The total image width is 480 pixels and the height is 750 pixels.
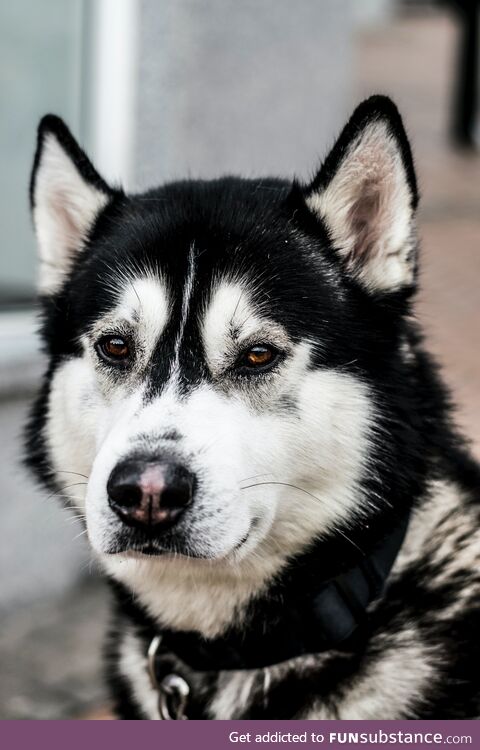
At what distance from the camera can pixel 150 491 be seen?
6.98 ft

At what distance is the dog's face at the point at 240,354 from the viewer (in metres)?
2.22

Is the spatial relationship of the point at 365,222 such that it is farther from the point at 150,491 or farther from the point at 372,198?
the point at 150,491

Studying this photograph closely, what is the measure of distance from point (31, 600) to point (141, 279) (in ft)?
9.43

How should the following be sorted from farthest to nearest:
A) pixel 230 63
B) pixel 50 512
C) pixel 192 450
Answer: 1. pixel 230 63
2. pixel 50 512
3. pixel 192 450

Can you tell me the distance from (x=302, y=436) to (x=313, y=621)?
43 centimetres

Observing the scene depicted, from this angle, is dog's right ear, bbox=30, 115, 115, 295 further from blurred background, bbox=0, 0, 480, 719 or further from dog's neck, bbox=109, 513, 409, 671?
blurred background, bbox=0, 0, 480, 719

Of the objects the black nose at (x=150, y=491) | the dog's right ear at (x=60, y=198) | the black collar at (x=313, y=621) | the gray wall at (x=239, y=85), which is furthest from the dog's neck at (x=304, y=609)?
the gray wall at (x=239, y=85)

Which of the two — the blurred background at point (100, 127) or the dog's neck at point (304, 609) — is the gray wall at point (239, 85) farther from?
the dog's neck at point (304, 609)

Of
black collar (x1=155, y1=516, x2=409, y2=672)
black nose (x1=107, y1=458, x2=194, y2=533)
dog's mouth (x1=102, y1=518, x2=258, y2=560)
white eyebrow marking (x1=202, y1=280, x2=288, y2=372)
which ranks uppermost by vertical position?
white eyebrow marking (x1=202, y1=280, x2=288, y2=372)

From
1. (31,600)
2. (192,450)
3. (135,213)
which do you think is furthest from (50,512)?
(192,450)

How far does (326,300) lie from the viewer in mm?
2504

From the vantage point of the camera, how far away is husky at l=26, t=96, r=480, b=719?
7.86 ft

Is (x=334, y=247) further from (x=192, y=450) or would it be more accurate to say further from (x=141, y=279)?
(x=192, y=450)

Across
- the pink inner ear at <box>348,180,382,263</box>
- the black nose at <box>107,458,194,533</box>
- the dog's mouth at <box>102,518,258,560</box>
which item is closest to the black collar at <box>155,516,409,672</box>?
the dog's mouth at <box>102,518,258,560</box>
